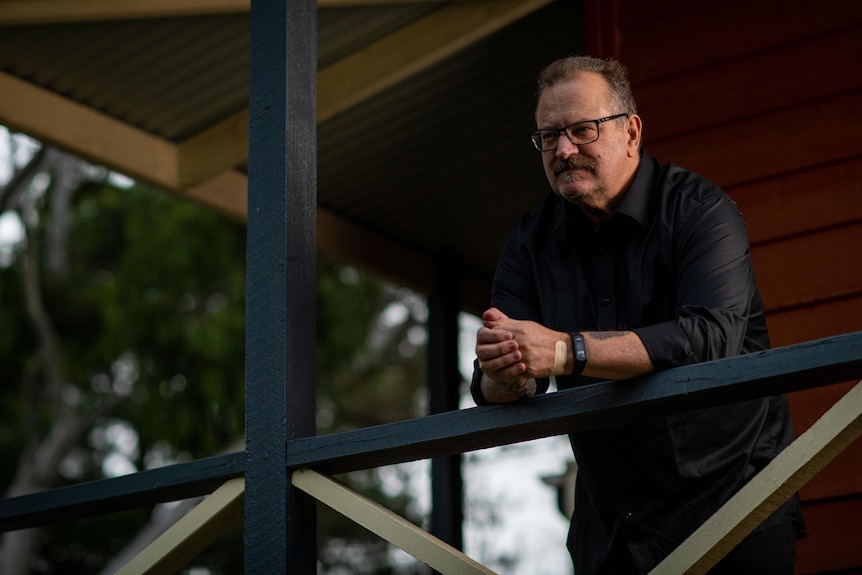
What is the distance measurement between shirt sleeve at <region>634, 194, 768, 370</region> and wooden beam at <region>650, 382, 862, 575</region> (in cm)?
26

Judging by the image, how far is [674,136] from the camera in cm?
440

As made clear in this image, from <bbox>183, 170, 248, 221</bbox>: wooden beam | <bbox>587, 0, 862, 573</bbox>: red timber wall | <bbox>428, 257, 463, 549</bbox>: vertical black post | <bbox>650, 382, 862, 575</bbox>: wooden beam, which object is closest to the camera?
Answer: <bbox>650, 382, 862, 575</bbox>: wooden beam

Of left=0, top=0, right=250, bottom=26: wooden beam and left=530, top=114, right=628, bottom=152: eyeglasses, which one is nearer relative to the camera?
left=530, top=114, right=628, bottom=152: eyeglasses

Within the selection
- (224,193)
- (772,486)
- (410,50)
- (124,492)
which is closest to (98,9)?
(410,50)

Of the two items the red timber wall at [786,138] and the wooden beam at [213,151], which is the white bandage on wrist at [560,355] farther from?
the wooden beam at [213,151]

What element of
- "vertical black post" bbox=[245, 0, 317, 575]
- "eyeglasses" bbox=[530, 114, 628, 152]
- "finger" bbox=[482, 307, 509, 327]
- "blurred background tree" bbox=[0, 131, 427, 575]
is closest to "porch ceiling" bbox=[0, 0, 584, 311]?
"vertical black post" bbox=[245, 0, 317, 575]

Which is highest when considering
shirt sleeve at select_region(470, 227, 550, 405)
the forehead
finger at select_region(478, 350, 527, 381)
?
the forehead

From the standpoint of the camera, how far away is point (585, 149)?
117 inches

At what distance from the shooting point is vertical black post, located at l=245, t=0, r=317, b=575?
3055mm

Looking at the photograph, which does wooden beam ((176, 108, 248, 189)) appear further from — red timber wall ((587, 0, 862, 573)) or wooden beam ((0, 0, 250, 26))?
→ red timber wall ((587, 0, 862, 573))

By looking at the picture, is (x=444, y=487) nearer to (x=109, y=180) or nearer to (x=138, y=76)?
(x=138, y=76)

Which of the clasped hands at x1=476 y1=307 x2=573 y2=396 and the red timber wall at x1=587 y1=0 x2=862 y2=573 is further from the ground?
the red timber wall at x1=587 y1=0 x2=862 y2=573

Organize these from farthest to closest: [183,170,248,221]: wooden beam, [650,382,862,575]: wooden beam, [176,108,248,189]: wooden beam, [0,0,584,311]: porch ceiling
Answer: [183,170,248,221]: wooden beam → [176,108,248,189]: wooden beam → [0,0,584,311]: porch ceiling → [650,382,862,575]: wooden beam

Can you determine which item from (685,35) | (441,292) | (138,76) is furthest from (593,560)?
(441,292)
